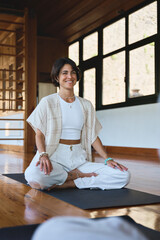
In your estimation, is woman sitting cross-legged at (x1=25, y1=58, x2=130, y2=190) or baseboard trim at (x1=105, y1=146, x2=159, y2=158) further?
baseboard trim at (x1=105, y1=146, x2=159, y2=158)

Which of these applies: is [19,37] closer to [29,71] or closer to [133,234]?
[29,71]

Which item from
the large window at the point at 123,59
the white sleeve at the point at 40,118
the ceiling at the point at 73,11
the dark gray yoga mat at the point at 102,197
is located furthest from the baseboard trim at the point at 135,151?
the white sleeve at the point at 40,118

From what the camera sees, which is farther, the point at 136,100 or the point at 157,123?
the point at 136,100

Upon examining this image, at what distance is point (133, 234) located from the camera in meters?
0.32

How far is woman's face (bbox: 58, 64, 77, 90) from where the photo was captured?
221 cm

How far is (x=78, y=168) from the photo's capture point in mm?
2250

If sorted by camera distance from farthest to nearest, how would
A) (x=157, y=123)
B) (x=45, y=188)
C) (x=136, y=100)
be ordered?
1. (x=136, y=100)
2. (x=157, y=123)
3. (x=45, y=188)

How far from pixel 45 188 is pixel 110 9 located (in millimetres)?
4858

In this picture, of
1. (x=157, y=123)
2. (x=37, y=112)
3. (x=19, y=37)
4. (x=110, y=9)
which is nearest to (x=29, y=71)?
(x=19, y=37)

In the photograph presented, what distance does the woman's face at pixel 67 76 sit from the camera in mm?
2211

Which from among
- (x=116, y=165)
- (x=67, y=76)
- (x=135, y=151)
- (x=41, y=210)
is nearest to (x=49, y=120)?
(x=67, y=76)

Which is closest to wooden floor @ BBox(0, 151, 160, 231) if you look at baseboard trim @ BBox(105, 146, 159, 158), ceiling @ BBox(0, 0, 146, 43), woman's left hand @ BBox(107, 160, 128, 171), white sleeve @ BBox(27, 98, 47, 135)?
woman's left hand @ BBox(107, 160, 128, 171)

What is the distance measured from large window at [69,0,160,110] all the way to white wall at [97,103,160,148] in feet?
0.49

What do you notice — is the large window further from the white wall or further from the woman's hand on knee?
the woman's hand on knee
